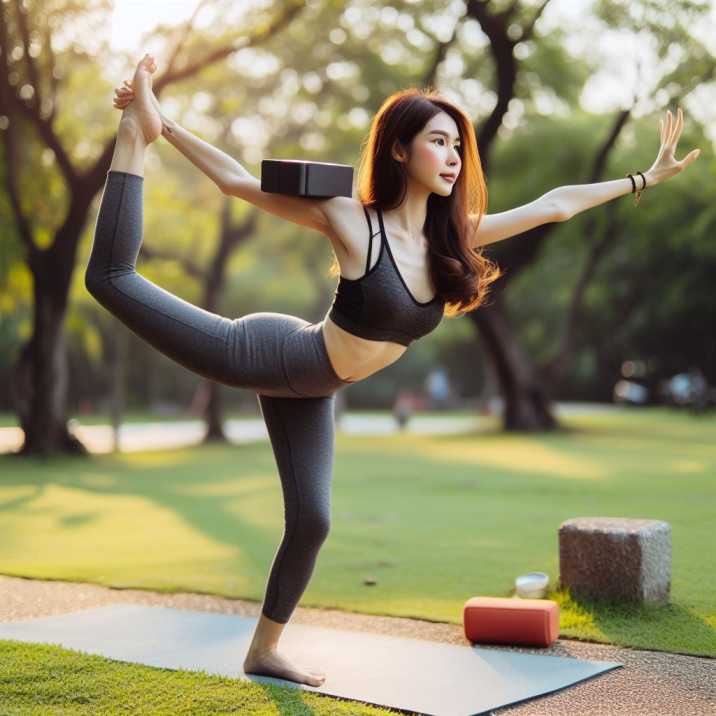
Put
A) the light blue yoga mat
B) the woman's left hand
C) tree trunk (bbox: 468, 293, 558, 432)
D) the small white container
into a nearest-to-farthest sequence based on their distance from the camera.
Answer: the light blue yoga mat, the woman's left hand, the small white container, tree trunk (bbox: 468, 293, 558, 432)

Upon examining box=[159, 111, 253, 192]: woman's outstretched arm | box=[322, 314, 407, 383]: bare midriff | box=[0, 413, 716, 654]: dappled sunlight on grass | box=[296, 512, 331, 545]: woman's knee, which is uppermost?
box=[159, 111, 253, 192]: woman's outstretched arm

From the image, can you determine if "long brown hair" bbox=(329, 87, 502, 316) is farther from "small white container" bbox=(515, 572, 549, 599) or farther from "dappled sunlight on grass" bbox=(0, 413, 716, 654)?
"small white container" bbox=(515, 572, 549, 599)

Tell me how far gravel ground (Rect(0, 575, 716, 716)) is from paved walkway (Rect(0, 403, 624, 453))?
38.4 feet

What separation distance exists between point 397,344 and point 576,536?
84.7 inches

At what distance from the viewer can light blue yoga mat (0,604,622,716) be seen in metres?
4.12

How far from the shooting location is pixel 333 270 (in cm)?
410

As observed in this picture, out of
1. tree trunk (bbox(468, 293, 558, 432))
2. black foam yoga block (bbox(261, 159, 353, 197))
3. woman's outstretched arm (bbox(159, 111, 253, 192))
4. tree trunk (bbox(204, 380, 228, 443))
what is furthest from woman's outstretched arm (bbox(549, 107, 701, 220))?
tree trunk (bbox(468, 293, 558, 432))

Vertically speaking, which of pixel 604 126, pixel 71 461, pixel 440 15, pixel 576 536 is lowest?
pixel 71 461

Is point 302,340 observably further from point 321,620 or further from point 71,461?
point 71,461

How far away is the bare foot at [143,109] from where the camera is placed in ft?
12.5

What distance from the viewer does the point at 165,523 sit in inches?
372

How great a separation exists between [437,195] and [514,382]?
705 inches

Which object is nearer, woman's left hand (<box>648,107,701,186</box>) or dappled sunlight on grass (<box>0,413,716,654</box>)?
woman's left hand (<box>648,107,701,186</box>)

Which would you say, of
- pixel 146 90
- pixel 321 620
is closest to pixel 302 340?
pixel 146 90
